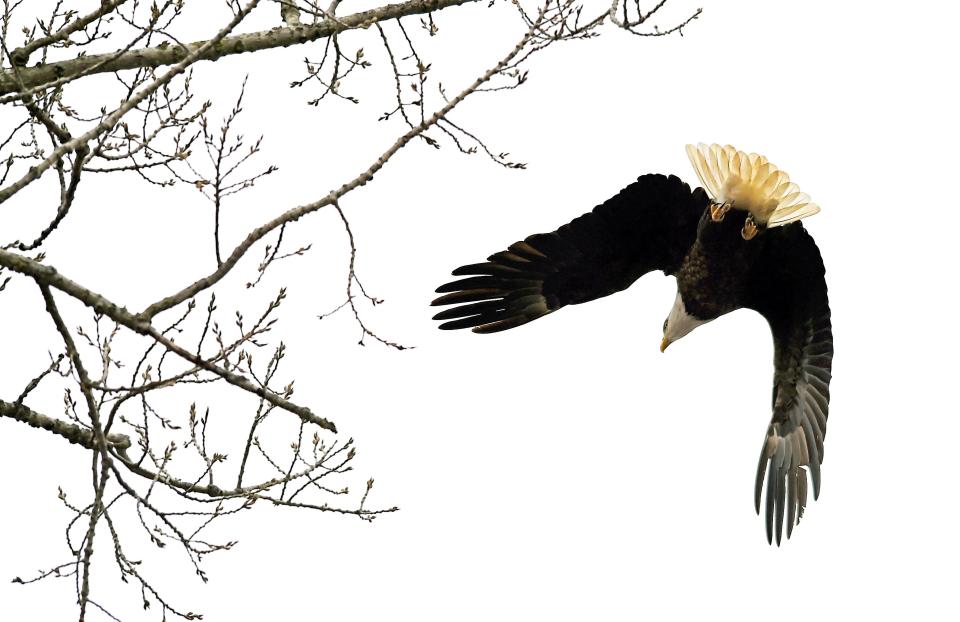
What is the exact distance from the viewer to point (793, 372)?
6.93 m

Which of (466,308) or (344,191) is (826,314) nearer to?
(466,308)

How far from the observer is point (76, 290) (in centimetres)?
351

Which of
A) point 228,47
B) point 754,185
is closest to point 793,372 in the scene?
point 754,185

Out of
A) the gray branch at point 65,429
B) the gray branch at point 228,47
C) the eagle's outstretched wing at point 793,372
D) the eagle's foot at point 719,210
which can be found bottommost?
the gray branch at point 65,429

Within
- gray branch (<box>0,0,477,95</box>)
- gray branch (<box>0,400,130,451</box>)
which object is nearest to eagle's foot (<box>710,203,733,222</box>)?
gray branch (<box>0,0,477,95</box>)

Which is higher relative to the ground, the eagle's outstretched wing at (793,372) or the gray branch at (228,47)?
the gray branch at (228,47)

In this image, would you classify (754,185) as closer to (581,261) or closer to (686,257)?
(686,257)

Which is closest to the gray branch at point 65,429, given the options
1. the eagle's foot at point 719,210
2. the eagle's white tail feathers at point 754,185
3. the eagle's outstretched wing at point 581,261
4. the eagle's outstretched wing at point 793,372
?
the eagle's outstretched wing at point 581,261

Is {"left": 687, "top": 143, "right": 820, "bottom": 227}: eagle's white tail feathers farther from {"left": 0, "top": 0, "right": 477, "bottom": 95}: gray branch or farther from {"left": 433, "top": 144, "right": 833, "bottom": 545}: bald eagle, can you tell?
{"left": 0, "top": 0, "right": 477, "bottom": 95}: gray branch

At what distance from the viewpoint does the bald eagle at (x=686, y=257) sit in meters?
6.28

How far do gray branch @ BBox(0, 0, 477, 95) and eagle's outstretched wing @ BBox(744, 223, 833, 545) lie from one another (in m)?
2.45

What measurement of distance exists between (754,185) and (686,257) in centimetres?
51

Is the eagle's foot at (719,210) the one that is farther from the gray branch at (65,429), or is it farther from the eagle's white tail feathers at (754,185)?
the gray branch at (65,429)

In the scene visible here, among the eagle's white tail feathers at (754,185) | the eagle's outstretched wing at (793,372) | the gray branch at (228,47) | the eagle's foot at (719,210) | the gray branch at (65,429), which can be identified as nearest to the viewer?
the gray branch at (65,429)
